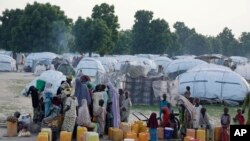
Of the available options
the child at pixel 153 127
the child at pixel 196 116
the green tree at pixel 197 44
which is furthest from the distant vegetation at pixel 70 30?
the child at pixel 153 127

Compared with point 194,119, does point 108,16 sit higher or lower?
higher

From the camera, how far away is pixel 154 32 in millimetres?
60500

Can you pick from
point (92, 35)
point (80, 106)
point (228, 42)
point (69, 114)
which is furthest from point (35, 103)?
point (228, 42)

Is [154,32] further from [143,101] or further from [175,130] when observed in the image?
[175,130]

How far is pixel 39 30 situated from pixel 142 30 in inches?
732

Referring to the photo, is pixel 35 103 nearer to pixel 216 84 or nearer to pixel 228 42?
pixel 216 84

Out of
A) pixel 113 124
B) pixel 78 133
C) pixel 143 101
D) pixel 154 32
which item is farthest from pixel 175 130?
pixel 154 32

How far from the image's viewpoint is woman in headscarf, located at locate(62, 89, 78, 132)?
10539 millimetres

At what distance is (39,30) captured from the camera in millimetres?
46781

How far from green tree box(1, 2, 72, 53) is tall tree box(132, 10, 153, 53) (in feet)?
49.2

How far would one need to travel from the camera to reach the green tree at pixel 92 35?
45.9 m

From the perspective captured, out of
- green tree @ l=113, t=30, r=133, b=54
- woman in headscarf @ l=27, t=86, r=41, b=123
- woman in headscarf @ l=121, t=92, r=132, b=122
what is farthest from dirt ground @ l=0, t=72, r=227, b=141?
green tree @ l=113, t=30, r=133, b=54

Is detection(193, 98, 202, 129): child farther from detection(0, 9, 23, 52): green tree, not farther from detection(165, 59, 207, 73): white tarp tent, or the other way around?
detection(0, 9, 23, 52): green tree

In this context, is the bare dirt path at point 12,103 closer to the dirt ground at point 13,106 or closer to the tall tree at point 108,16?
the dirt ground at point 13,106
